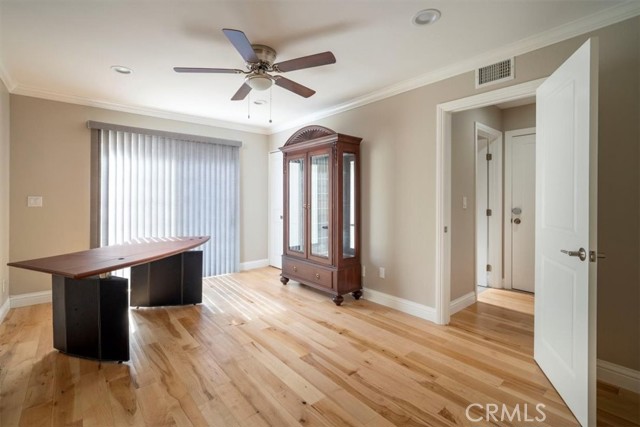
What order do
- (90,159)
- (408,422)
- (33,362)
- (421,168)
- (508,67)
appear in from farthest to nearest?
(90,159) → (421,168) → (508,67) → (33,362) → (408,422)

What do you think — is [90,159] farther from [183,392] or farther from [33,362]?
[183,392]

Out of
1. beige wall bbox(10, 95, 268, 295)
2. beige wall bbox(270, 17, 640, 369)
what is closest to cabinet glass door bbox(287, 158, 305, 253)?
beige wall bbox(270, 17, 640, 369)

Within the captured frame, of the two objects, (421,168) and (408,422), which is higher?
(421,168)

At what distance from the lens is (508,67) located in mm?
2389

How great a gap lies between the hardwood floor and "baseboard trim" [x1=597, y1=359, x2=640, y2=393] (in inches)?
5.9

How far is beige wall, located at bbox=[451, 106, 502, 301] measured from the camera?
10.5ft

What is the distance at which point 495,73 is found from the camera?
246 cm

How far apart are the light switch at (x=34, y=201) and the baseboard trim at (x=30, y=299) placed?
1.01 m

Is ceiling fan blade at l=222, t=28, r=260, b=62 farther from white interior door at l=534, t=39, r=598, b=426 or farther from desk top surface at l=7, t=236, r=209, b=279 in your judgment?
white interior door at l=534, t=39, r=598, b=426

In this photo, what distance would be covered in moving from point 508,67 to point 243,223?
13.6 feet

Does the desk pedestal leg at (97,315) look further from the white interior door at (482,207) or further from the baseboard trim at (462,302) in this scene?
the white interior door at (482,207)

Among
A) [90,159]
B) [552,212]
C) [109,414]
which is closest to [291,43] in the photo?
[552,212]

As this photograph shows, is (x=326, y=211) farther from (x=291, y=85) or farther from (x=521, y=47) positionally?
(x=521, y=47)

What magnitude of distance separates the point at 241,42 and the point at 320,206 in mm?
2127
